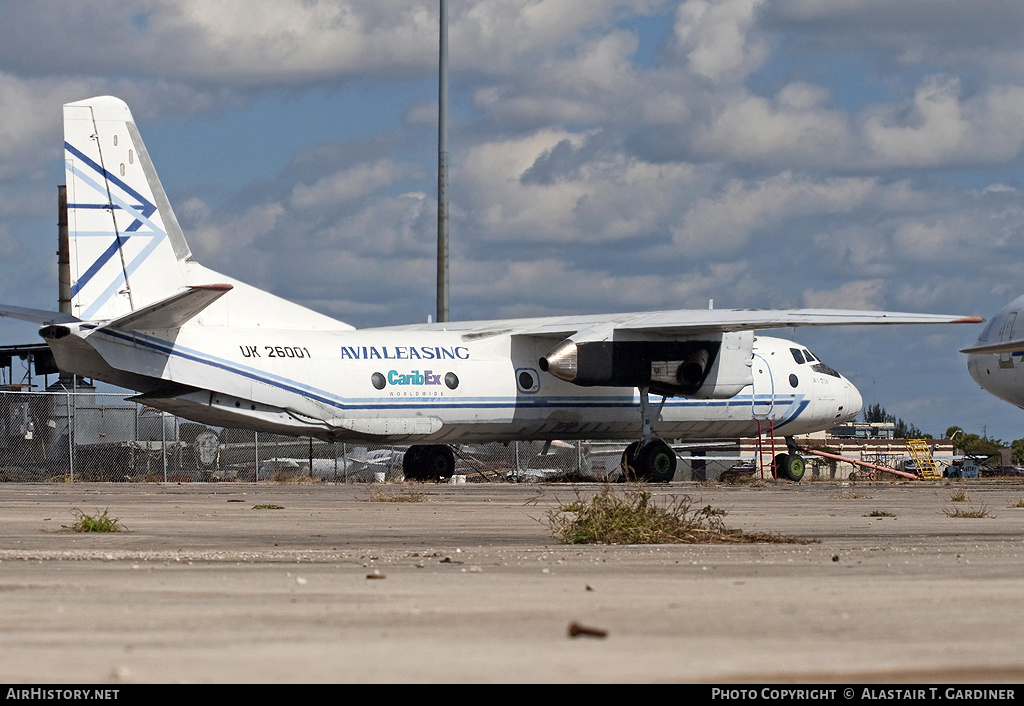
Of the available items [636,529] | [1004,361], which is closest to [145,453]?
[1004,361]

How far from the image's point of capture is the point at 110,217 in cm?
2797

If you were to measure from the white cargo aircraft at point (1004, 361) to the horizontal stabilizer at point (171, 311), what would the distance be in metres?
21.4

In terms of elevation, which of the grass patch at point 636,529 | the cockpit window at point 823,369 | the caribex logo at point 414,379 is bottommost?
the grass patch at point 636,529

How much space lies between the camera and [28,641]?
596cm

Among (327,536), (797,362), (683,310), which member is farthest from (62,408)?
(327,536)

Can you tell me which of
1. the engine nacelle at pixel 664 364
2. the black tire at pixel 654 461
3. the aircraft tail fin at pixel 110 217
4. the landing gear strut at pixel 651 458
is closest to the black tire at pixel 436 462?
the engine nacelle at pixel 664 364

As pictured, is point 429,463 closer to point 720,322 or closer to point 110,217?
point 720,322

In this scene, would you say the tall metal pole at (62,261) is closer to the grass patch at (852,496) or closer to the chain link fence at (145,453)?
the chain link fence at (145,453)

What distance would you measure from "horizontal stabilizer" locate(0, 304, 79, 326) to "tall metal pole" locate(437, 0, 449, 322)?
13.5 m

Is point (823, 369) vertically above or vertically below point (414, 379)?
above

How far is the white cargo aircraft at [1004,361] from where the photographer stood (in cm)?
3775

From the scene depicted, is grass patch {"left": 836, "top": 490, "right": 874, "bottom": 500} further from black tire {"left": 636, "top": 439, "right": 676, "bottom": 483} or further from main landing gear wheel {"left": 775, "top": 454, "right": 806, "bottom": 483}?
main landing gear wheel {"left": 775, "top": 454, "right": 806, "bottom": 483}

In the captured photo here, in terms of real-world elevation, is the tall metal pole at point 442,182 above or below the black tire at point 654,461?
above

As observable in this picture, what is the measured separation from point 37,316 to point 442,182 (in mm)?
15041
